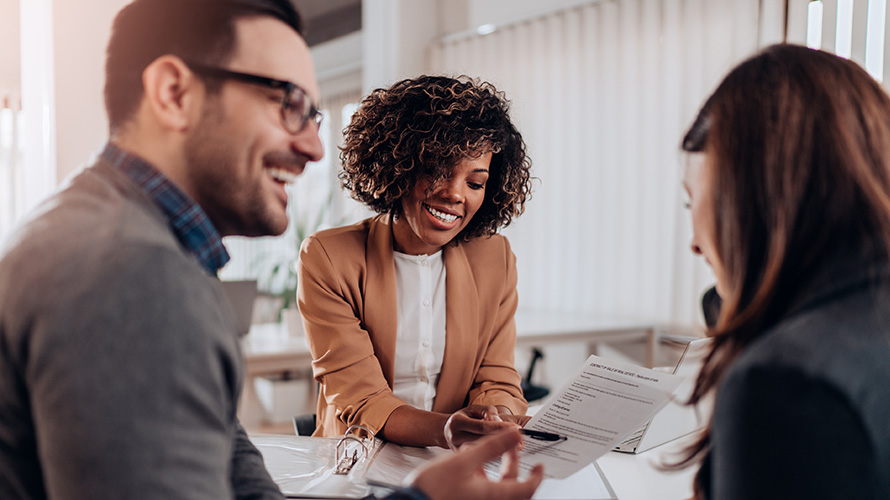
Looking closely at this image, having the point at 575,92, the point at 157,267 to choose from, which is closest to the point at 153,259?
the point at 157,267

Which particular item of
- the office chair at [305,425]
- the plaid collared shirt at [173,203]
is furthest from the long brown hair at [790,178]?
the office chair at [305,425]

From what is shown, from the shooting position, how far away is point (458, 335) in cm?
156

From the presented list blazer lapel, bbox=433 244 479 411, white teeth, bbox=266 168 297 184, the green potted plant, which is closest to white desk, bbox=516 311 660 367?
the green potted plant

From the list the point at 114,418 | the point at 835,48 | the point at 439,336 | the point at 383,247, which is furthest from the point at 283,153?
the point at 835,48

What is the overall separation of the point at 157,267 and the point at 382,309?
93 cm

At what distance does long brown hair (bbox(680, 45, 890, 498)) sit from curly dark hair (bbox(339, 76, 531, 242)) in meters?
0.81

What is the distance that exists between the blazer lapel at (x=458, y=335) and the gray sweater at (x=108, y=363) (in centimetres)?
93

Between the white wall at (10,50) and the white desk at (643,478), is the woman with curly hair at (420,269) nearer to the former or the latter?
the white desk at (643,478)

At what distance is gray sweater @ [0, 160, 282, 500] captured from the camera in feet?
1.85

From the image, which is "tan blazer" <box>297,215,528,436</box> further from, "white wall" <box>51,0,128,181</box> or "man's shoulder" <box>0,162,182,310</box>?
"white wall" <box>51,0,128,181</box>

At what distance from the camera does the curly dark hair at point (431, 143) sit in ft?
5.01

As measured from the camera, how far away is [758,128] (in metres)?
0.74

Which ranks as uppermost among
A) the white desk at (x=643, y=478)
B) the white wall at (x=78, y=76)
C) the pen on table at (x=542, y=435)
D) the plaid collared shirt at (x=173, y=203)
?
the white wall at (x=78, y=76)

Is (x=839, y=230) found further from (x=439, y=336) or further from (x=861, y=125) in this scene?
(x=439, y=336)
